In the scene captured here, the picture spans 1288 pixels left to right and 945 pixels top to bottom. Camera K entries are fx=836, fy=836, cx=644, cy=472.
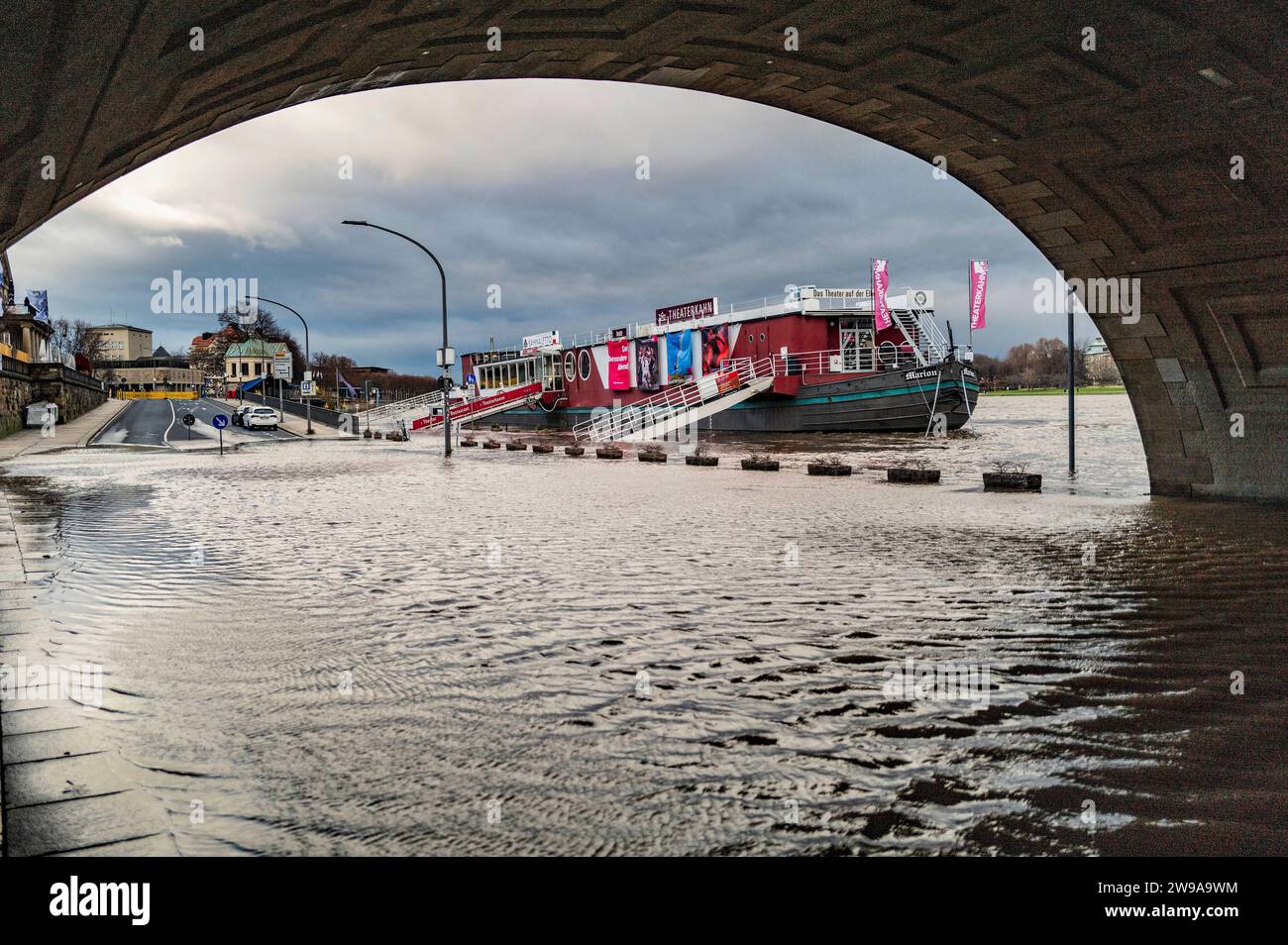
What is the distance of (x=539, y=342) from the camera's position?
6291 cm

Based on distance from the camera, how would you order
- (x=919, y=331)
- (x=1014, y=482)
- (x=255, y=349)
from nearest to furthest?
(x=1014, y=482)
(x=919, y=331)
(x=255, y=349)

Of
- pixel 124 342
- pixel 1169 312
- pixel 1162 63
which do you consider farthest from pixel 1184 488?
pixel 124 342

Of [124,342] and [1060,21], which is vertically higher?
[124,342]

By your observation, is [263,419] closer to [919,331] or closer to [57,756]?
[919,331]

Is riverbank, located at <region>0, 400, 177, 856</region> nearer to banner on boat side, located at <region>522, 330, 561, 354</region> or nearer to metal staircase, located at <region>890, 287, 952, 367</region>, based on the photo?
metal staircase, located at <region>890, 287, 952, 367</region>

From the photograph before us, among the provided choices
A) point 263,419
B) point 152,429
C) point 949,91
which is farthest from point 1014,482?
point 263,419

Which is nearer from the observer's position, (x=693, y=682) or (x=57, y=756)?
(x=57, y=756)

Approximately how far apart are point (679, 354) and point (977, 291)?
1910cm

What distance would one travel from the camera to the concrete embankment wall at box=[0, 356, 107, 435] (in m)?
36.7

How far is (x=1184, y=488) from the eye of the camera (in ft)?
42.9

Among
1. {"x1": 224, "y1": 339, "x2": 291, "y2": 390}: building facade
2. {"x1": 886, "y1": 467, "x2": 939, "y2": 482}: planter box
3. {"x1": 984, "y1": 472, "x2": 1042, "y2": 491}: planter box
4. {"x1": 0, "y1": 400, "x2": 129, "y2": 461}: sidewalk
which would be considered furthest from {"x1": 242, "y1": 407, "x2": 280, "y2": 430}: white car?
{"x1": 224, "y1": 339, "x2": 291, "y2": 390}: building facade

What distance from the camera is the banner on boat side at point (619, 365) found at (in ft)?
171
